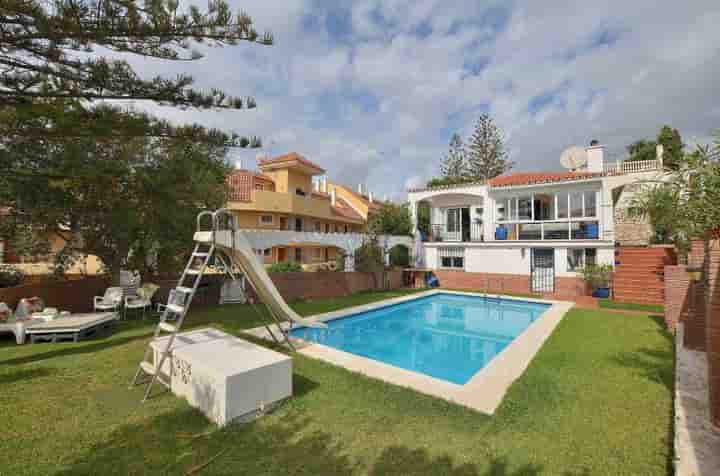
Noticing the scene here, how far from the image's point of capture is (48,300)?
34.0 feet

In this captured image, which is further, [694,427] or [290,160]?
[290,160]

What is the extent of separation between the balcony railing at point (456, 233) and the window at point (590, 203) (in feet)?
19.6

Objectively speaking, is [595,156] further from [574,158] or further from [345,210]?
[345,210]

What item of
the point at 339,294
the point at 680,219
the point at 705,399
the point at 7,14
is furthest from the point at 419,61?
the point at 705,399

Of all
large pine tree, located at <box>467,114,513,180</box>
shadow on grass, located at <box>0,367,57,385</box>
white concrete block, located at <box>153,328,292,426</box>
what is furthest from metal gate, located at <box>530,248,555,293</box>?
shadow on grass, located at <box>0,367,57,385</box>

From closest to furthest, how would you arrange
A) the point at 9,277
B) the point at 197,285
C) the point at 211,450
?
1. the point at 211,450
2. the point at 197,285
3. the point at 9,277

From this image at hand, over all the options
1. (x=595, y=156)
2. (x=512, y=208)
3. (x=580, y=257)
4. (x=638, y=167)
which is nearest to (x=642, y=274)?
(x=580, y=257)

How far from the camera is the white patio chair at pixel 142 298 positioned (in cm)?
1073

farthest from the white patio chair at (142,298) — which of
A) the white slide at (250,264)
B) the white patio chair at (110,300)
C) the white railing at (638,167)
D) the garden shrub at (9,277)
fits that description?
the white railing at (638,167)

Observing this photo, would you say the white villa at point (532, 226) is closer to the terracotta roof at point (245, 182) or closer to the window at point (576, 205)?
the window at point (576, 205)

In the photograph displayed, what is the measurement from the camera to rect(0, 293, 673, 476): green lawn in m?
3.40

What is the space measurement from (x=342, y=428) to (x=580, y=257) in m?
18.1

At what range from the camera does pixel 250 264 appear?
6.37 meters

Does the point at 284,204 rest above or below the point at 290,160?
below
